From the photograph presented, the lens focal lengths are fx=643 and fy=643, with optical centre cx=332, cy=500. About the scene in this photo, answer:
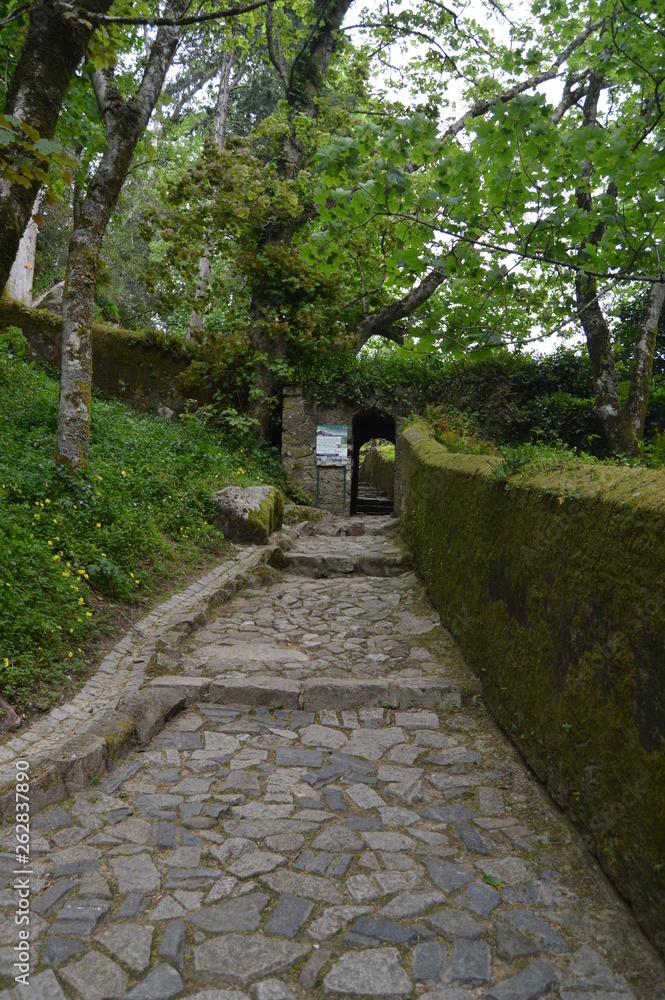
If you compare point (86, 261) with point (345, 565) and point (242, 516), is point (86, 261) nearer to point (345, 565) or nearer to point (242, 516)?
point (242, 516)

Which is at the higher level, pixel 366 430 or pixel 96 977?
pixel 366 430

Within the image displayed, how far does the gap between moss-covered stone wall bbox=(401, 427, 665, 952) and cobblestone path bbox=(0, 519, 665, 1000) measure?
0.25 meters

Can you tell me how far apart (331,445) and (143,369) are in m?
4.52

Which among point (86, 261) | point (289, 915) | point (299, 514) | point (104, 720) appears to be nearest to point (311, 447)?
point (299, 514)

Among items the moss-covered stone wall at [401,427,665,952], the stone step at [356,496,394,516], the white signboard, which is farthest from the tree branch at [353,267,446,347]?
the moss-covered stone wall at [401,427,665,952]

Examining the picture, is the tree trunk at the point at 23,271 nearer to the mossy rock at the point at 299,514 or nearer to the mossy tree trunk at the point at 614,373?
the mossy rock at the point at 299,514

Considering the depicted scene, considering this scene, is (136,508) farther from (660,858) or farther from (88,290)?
(660,858)

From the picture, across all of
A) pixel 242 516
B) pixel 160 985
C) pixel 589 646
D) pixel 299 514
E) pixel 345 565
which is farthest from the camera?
pixel 299 514

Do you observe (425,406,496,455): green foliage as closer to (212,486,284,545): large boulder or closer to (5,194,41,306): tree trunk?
(212,486,284,545): large boulder

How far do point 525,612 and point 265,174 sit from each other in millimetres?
11507

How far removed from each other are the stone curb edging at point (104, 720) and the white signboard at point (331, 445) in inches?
339

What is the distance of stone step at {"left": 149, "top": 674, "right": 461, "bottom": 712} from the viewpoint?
16.1ft

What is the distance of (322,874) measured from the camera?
2.94 metres

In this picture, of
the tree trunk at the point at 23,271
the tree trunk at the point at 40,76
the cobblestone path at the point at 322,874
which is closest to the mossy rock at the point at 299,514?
the cobblestone path at the point at 322,874
